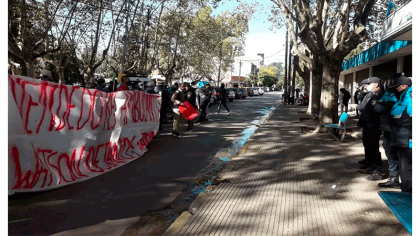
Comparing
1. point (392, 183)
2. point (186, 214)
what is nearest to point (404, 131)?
point (392, 183)

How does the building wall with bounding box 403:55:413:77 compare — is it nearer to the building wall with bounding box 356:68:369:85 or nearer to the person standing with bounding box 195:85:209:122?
the building wall with bounding box 356:68:369:85

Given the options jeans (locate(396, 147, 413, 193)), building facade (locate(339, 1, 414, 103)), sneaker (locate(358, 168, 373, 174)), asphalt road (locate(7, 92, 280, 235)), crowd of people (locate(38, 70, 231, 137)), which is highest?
building facade (locate(339, 1, 414, 103))

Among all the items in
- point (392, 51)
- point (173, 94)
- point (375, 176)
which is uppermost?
point (392, 51)

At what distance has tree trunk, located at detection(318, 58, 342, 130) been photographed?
12234mm

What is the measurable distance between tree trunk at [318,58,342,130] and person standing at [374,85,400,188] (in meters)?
6.33

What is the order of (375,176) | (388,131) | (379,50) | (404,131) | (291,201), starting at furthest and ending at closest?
1. (379,50)
2. (375,176)
3. (388,131)
4. (404,131)
5. (291,201)

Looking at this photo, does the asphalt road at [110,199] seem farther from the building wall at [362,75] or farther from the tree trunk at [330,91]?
the building wall at [362,75]

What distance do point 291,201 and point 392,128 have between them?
6.06 feet

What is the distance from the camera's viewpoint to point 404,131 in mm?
5434

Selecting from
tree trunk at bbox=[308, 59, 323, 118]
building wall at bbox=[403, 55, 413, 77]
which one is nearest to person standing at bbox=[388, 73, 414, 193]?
tree trunk at bbox=[308, 59, 323, 118]

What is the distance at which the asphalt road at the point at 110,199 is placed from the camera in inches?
175

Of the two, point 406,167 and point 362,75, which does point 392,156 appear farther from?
point 362,75

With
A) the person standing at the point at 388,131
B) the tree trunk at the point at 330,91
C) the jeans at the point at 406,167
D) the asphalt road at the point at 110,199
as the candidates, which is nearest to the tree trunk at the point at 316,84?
the tree trunk at the point at 330,91

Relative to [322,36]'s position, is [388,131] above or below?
below
